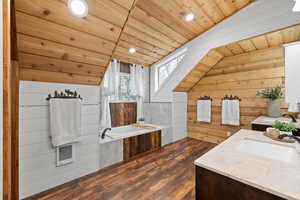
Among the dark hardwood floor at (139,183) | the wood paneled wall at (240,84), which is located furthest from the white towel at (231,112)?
the dark hardwood floor at (139,183)

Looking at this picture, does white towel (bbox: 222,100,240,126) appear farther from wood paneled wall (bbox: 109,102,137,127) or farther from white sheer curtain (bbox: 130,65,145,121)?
wood paneled wall (bbox: 109,102,137,127)

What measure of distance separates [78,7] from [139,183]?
2.17 m

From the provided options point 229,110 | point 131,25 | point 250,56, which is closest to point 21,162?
point 131,25

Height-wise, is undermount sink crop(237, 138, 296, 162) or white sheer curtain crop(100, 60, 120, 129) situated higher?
white sheer curtain crop(100, 60, 120, 129)

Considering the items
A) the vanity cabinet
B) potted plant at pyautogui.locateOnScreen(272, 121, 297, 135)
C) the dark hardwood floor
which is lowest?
the dark hardwood floor

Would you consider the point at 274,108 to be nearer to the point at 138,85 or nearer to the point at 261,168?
the point at 261,168

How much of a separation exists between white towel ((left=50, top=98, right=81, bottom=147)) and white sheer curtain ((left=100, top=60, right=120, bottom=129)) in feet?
3.18

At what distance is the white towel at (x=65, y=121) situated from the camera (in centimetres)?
164

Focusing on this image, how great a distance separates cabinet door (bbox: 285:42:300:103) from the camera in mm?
2035

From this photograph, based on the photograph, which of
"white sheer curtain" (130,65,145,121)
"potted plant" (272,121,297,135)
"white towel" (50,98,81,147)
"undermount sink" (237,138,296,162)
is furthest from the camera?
"white sheer curtain" (130,65,145,121)

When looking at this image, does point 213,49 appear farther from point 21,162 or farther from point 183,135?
point 21,162

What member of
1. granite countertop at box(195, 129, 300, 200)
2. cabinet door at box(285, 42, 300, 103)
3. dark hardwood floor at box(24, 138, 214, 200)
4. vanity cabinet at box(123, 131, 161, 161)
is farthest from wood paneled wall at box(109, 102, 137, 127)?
cabinet door at box(285, 42, 300, 103)

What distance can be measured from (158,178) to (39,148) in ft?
5.36

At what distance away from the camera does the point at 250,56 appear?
276 cm
